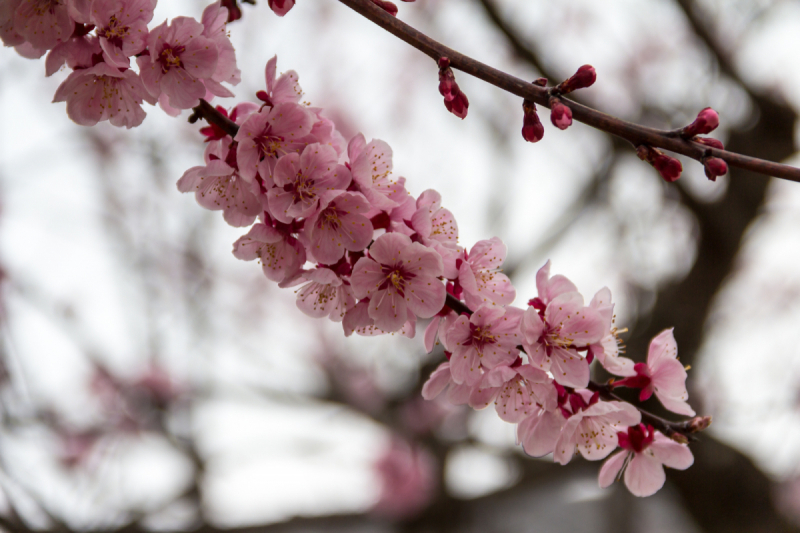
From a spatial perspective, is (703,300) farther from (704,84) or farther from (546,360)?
(546,360)

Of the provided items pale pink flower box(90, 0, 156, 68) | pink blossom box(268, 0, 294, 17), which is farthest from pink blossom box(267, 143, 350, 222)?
pale pink flower box(90, 0, 156, 68)

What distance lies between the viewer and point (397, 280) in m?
1.06

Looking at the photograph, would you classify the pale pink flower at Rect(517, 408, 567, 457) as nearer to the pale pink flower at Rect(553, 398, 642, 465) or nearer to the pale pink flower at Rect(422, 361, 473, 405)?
the pale pink flower at Rect(553, 398, 642, 465)

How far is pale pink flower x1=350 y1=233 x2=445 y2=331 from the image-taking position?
107 centimetres

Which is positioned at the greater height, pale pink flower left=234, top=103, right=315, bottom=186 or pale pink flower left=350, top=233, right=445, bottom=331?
pale pink flower left=234, top=103, right=315, bottom=186

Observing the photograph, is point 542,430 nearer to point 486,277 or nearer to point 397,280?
point 486,277

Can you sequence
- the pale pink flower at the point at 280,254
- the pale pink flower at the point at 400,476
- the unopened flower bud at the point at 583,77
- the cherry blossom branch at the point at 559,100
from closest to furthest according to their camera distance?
the cherry blossom branch at the point at 559,100, the unopened flower bud at the point at 583,77, the pale pink flower at the point at 280,254, the pale pink flower at the point at 400,476

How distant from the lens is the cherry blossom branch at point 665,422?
43.7 inches

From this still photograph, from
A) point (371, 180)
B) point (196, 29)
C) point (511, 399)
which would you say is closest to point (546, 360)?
point (511, 399)

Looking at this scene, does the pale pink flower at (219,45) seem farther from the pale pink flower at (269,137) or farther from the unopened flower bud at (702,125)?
the unopened flower bud at (702,125)

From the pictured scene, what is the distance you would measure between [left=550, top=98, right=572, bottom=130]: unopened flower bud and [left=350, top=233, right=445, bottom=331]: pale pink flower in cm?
Answer: 32

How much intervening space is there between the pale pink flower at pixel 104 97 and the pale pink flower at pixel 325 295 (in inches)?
20.0

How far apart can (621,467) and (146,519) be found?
3.16m

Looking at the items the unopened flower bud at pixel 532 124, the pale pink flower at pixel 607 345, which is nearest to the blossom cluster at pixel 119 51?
the unopened flower bud at pixel 532 124
